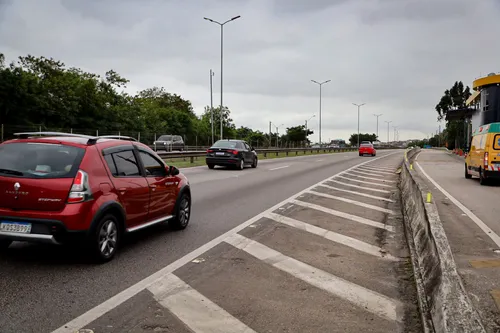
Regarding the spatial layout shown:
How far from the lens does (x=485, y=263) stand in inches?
241

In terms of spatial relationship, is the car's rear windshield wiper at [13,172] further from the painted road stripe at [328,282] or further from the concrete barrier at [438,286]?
the concrete barrier at [438,286]

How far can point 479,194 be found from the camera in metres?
14.0

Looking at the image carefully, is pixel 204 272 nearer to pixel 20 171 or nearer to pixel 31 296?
pixel 31 296

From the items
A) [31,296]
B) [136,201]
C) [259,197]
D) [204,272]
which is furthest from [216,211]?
[31,296]

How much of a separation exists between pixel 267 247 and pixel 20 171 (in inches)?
137

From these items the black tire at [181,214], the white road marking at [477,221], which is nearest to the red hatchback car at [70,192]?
the black tire at [181,214]

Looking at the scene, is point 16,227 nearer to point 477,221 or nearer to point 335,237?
point 335,237

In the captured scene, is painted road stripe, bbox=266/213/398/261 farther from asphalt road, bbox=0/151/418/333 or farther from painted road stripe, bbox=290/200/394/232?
painted road stripe, bbox=290/200/394/232

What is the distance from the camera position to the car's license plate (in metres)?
5.42

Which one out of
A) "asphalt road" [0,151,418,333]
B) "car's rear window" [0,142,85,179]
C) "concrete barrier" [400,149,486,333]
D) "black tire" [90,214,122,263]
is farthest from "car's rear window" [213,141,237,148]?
"car's rear window" [0,142,85,179]

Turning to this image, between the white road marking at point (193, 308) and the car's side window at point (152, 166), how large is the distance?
2.32m

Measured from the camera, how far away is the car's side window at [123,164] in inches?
245

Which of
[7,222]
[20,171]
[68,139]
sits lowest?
[7,222]

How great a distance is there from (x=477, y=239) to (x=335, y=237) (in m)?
2.30
